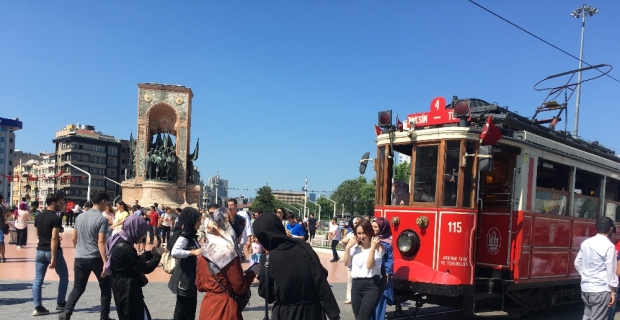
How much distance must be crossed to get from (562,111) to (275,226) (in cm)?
996

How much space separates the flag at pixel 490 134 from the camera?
760cm

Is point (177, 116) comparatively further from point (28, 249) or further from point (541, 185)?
point (541, 185)

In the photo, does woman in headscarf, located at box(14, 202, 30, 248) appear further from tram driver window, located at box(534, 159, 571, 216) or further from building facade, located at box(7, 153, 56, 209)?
building facade, located at box(7, 153, 56, 209)

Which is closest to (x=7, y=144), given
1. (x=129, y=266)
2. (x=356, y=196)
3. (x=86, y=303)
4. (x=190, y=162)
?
(x=356, y=196)

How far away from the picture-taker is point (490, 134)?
764 cm

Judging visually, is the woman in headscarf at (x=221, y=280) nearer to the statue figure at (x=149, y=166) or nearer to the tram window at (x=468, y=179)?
the tram window at (x=468, y=179)

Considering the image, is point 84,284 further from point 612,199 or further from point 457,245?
point 612,199

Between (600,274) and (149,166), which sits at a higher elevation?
(149,166)

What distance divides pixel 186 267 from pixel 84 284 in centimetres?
237

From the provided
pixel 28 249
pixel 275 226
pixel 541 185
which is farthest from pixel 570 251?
pixel 28 249

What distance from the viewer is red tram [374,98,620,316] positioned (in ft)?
25.3

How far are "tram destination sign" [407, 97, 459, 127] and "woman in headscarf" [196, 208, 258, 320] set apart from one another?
4.86 meters

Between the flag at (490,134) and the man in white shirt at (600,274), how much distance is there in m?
1.84

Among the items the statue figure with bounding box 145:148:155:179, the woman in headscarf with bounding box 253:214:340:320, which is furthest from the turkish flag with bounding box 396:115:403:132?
the statue figure with bounding box 145:148:155:179
